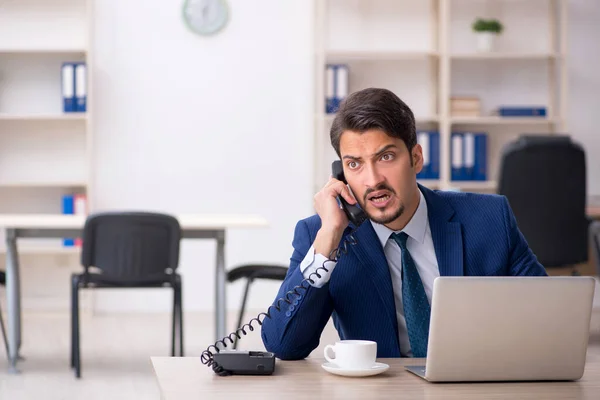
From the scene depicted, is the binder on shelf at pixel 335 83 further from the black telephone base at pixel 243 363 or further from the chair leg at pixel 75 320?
the black telephone base at pixel 243 363

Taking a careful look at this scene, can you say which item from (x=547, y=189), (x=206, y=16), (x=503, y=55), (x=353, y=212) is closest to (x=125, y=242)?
(x=547, y=189)

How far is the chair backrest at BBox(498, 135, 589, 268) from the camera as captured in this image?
4801 millimetres

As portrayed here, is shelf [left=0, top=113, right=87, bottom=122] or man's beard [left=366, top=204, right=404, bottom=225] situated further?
shelf [left=0, top=113, right=87, bottom=122]

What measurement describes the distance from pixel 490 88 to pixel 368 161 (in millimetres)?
4879

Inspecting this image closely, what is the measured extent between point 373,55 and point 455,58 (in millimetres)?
628

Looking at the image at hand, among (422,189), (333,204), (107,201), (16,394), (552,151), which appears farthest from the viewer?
(107,201)

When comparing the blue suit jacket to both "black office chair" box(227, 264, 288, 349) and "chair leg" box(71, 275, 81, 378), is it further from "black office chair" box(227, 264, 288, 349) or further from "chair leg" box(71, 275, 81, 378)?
"black office chair" box(227, 264, 288, 349)

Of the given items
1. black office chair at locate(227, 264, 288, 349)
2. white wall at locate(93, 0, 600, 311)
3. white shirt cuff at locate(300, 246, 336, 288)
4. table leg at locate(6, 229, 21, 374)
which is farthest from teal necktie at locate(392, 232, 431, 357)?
white wall at locate(93, 0, 600, 311)

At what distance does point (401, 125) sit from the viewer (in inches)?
78.1

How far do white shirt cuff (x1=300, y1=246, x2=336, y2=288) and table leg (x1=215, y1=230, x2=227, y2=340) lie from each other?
283cm

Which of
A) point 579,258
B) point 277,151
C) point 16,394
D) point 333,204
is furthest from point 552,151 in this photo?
point 333,204

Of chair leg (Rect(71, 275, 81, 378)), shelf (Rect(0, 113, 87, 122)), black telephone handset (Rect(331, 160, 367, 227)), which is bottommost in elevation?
chair leg (Rect(71, 275, 81, 378))

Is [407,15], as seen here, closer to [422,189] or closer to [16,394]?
[16,394]

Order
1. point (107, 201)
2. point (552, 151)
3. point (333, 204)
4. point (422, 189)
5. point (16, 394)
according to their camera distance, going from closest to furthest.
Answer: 1. point (333, 204)
2. point (422, 189)
3. point (16, 394)
4. point (552, 151)
5. point (107, 201)
